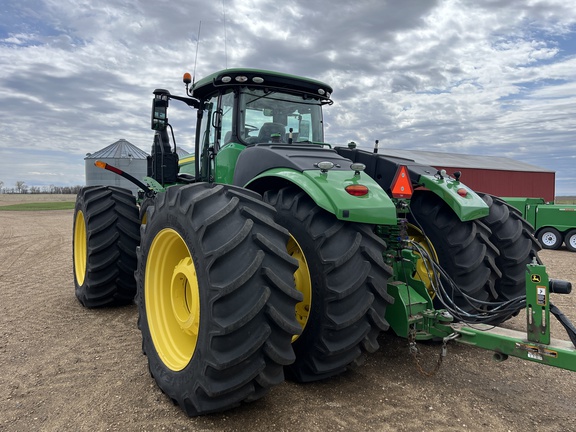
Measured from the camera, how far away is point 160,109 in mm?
5191

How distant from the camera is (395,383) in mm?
3281

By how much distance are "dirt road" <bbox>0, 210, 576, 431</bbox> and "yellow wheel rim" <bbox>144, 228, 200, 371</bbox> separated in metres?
0.33

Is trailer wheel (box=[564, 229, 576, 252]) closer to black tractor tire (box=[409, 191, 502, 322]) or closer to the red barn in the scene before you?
black tractor tire (box=[409, 191, 502, 322])

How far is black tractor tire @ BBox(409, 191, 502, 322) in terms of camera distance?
12.5 feet

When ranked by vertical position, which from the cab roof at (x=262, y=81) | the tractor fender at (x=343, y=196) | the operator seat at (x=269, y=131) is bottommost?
the tractor fender at (x=343, y=196)

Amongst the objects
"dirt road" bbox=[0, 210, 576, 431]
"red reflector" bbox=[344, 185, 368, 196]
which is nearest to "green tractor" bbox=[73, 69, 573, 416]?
"red reflector" bbox=[344, 185, 368, 196]

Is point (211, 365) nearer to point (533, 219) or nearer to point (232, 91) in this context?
point (232, 91)

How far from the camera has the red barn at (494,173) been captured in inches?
1156

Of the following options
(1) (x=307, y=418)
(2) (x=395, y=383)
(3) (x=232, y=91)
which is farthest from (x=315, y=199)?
(3) (x=232, y=91)

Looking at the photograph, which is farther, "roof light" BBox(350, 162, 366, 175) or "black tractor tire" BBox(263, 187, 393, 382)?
"roof light" BBox(350, 162, 366, 175)

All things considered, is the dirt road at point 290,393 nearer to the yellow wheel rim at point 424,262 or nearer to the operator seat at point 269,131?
the yellow wheel rim at point 424,262

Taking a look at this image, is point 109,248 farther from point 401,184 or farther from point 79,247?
point 401,184

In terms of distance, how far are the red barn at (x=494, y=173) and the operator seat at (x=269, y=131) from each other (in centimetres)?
2538

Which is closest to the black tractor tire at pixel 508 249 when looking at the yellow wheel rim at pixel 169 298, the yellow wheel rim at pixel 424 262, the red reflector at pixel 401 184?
the yellow wheel rim at pixel 424 262
